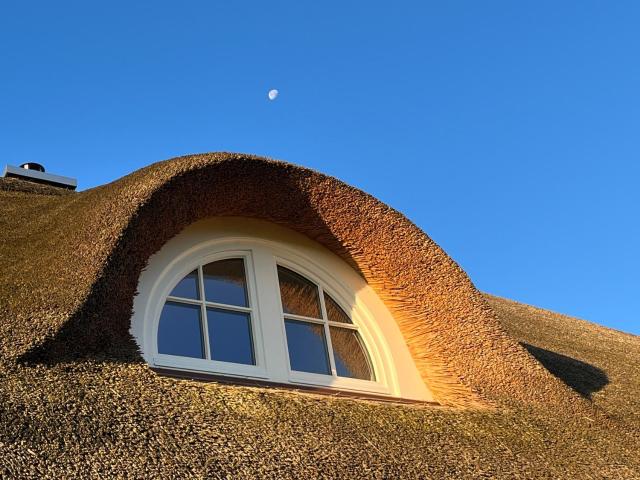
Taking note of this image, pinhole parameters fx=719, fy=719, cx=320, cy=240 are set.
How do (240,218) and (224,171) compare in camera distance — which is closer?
(224,171)

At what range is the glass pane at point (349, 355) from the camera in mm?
3490

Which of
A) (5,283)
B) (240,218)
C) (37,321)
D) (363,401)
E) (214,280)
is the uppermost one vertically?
(240,218)

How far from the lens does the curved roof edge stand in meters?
2.43

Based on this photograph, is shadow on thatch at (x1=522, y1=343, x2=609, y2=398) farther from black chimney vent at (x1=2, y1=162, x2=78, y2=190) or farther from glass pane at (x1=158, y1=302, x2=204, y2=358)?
black chimney vent at (x1=2, y1=162, x2=78, y2=190)

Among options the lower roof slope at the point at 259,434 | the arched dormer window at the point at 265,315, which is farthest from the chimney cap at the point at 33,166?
the lower roof slope at the point at 259,434

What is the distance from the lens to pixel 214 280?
336 cm

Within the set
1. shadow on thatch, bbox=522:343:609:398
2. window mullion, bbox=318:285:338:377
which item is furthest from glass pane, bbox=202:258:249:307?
shadow on thatch, bbox=522:343:609:398

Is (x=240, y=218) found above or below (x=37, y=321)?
above

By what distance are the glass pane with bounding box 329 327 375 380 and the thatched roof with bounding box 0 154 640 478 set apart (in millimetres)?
265

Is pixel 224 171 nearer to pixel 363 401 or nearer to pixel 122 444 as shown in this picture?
pixel 363 401

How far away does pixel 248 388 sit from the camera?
2.58m

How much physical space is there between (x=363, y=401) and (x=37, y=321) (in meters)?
1.27

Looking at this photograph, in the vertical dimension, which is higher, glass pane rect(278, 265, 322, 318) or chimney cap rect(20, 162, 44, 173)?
chimney cap rect(20, 162, 44, 173)

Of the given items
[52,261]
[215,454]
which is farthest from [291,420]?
[52,261]
